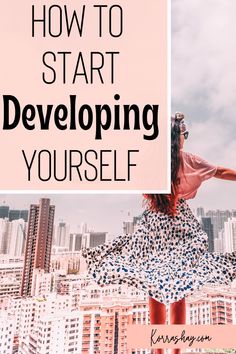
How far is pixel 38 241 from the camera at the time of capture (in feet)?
5.90

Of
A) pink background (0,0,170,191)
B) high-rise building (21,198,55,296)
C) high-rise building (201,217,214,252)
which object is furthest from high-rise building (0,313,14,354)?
high-rise building (201,217,214,252)

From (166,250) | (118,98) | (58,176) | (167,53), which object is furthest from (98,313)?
(167,53)

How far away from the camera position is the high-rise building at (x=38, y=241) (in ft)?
5.83

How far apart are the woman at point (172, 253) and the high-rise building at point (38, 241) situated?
Answer: 181 millimetres

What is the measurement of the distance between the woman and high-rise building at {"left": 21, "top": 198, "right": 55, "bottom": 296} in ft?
0.59

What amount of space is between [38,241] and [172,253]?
0.62 m

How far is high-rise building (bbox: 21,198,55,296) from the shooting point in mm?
1776

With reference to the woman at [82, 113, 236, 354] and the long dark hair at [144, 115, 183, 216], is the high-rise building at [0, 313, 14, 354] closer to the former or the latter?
the woman at [82, 113, 236, 354]

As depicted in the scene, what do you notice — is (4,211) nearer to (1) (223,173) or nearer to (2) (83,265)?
(2) (83,265)

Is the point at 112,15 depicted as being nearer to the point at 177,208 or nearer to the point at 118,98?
the point at 118,98

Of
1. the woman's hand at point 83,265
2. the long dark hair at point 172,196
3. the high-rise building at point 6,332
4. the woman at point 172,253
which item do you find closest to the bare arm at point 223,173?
the woman at point 172,253

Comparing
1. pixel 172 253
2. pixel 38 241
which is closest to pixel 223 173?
pixel 172 253

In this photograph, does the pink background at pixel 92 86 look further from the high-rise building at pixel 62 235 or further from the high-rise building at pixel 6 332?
the high-rise building at pixel 6 332

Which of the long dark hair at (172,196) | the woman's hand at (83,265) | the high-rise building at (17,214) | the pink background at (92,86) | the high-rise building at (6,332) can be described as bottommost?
the high-rise building at (6,332)
